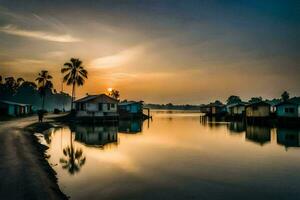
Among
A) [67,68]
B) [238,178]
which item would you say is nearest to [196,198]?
[238,178]

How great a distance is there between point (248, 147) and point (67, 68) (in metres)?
58.9

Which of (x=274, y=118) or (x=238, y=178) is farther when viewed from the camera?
(x=274, y=118)

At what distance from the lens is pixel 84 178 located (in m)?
18.0

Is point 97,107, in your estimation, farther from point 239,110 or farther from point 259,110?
point 239,110

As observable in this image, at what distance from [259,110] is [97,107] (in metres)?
40.4

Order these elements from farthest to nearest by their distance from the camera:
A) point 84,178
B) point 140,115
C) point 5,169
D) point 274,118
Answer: point 140,115 → point 274,118 → point 84,178 → point 5,169

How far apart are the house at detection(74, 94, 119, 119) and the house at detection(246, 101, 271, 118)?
35059 mm

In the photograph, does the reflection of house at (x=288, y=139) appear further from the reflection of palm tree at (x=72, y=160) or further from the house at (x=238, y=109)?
the house at (x=238, y=109)

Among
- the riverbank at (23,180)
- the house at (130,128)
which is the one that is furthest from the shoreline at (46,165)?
the house at (130,128)

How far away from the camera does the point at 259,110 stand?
68.9 m

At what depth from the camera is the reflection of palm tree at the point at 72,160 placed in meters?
20.9

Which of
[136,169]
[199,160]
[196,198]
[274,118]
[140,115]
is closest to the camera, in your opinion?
[196,198]

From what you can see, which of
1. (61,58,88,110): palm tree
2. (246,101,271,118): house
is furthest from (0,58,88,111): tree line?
(246,101,271,118): house

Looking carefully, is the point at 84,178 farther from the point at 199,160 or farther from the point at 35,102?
the point at 35,102
